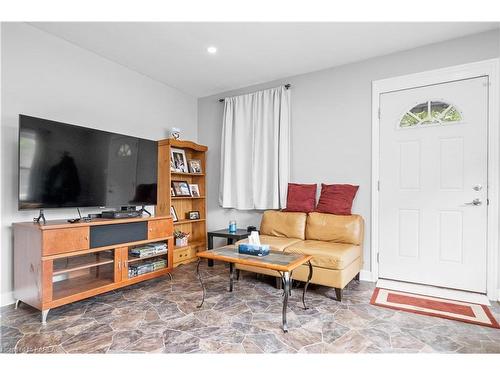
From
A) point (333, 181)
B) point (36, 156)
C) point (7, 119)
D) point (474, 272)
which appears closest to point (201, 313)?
point (36, 156)

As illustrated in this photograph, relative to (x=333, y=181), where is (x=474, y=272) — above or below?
below

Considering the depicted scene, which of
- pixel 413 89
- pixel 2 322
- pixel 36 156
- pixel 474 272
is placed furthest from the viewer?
pixel 413 89

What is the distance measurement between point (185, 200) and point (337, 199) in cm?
235

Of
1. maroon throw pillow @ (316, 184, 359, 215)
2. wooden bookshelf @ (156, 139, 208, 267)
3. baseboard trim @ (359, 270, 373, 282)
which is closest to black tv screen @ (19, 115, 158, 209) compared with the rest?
wooden bookshelf @ (156, 139, 208, 267)

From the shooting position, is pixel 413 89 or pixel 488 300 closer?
pixel 488 300

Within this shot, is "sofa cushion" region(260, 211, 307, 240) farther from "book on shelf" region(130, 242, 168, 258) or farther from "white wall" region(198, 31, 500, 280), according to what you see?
"book on shelf" region(130, 242, 168, 258)

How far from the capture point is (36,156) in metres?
2.41


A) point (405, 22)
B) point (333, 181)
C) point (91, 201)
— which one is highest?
point (405, 22)

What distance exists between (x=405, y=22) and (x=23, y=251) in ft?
13.2

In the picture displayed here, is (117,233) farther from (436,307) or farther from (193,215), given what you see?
(436,307)

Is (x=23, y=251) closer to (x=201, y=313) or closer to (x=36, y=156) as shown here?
(x=36, y=156)

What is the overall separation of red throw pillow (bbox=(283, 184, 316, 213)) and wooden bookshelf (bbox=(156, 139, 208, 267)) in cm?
150

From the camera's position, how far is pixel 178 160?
4.12 metres

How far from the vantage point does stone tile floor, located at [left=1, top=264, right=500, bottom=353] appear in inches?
74.4
